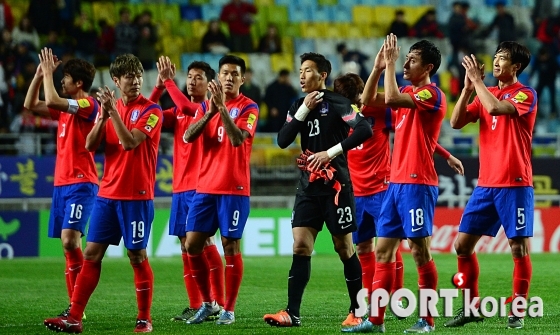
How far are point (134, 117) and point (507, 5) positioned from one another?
1833cm

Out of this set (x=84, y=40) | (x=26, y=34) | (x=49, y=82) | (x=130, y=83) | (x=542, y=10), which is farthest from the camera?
(x=542, y=10)

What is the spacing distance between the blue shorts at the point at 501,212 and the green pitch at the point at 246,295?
76 cm

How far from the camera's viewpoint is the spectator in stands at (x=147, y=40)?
20359 millimetres

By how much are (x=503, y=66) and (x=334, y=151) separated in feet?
5.08

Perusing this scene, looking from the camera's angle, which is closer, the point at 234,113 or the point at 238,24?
the point at 234,113

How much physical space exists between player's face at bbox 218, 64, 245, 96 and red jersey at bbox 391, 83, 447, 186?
167cm

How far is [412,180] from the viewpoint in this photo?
308 inches

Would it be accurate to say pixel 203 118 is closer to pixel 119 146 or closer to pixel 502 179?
pixel 119 146

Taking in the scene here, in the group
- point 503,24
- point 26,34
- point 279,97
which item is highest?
point 503,24

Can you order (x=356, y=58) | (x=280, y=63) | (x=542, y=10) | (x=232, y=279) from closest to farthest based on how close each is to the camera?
(x=232, y=279) → (x=356, y=58) → (x=280, y=63) → (x=542, y=10)

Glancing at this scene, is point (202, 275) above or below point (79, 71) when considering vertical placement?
below

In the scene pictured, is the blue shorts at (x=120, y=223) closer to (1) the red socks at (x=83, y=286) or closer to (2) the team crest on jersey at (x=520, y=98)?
(1) the red socks at (x=83, y=286)

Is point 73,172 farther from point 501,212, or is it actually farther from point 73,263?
point 501,212

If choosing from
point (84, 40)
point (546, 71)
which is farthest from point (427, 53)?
point (546, 71)
